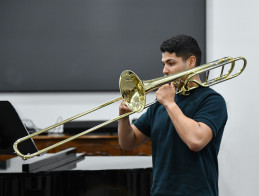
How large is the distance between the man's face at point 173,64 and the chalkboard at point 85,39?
6.55 feet

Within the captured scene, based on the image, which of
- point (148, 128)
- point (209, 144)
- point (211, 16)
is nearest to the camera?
point (209, 144)

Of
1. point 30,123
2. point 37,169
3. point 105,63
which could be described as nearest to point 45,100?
point 30,123

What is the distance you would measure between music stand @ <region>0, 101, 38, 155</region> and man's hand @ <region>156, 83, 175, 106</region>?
32.5 inches

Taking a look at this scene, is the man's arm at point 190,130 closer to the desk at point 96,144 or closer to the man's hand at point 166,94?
the man's hand at point 166,94

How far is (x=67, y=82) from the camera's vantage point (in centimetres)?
357

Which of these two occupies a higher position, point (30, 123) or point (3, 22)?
point (3, 22)

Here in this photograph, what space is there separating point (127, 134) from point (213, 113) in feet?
1.53

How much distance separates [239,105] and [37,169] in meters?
1.87

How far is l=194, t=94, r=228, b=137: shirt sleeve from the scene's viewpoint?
1390 millimetres

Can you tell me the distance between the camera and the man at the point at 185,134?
4.52 ft

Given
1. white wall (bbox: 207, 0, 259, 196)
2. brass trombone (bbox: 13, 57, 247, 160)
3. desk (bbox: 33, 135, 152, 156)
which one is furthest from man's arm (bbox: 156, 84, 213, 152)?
desk (bbox: 33, 135, 152, 156)

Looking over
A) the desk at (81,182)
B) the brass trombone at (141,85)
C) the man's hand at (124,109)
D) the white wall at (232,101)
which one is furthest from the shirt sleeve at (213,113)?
the white wall at (232,101)

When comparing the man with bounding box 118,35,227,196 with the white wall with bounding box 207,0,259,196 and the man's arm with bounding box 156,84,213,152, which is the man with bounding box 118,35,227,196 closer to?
the man's arm with bounding box 156,84,213,152

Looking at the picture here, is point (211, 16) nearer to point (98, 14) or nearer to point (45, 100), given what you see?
point (98, 14)
